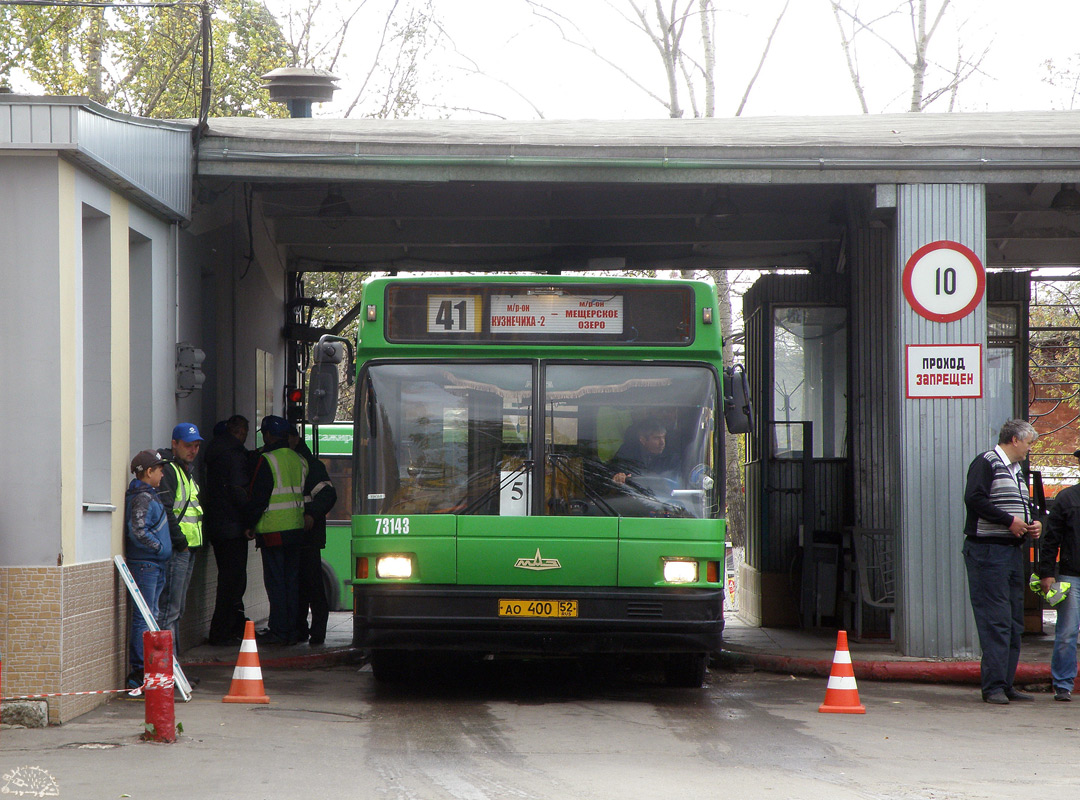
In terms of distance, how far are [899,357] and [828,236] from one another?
4401 mm

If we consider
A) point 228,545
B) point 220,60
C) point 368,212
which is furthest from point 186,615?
point 220,60

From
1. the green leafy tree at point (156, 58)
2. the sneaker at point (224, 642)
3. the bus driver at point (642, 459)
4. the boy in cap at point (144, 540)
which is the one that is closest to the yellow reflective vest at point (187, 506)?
the boy in cap at point (144, 540)

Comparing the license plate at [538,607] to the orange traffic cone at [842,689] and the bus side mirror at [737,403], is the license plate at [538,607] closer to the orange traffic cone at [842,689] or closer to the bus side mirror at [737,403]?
the bus side mirror at [737,403]

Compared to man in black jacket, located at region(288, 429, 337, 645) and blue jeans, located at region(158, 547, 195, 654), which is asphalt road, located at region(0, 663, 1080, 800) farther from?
man in black jacket, located at region(288, 429, 337, 645)

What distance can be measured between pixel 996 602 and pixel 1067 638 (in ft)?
2.54

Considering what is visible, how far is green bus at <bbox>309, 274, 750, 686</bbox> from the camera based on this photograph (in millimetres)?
8906

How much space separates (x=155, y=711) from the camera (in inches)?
297

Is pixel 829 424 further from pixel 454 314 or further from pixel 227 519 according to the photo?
pixel 227 519

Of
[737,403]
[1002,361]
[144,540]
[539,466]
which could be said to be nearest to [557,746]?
[539,466]

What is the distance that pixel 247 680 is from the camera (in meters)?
9.17

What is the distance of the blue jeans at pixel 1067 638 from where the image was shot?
967 centimetres

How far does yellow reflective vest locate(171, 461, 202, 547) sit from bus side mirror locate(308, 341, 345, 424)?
4.05 feet

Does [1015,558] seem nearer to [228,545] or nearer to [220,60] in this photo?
[228,545]

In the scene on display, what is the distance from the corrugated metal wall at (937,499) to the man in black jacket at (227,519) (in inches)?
231
